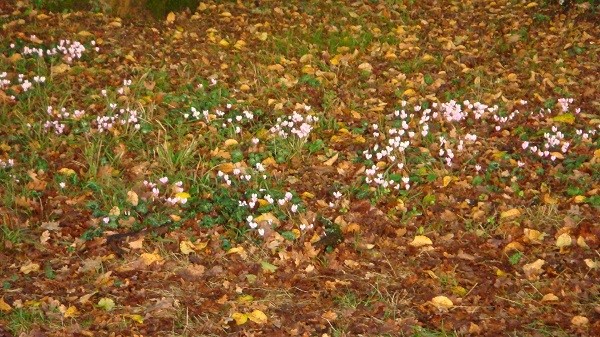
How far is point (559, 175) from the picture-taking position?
548 centimetres

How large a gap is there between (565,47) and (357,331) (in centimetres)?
502

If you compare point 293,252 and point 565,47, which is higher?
point 565,47

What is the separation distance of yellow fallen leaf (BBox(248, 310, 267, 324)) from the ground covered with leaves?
0.01m

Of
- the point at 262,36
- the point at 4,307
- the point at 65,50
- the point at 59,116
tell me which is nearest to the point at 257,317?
the point at 4,307

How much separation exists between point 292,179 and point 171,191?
894mm

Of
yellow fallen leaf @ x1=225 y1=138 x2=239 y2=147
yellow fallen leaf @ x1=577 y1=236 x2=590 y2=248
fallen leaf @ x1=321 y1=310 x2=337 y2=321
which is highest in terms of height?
yellow fallen leaf @ x1=225 y1=138 x2=239 y2=147

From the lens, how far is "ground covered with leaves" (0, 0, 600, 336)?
4215 millimetres

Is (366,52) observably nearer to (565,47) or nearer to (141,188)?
(565,47)

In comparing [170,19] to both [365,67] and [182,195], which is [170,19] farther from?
[182,195]

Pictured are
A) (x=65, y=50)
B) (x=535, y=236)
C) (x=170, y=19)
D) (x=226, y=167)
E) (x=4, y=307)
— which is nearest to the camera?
(x=4, y=307)

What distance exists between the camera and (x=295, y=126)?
6098 millimetres

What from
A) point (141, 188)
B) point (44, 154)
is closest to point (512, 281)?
point (141, 188)

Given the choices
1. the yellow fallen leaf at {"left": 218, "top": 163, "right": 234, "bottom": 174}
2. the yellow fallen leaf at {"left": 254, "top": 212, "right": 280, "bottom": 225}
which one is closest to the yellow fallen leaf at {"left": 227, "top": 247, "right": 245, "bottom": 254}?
the yellow fallen leaf at {"left": 254, "top": 212, "right": 280, "bottom": 225}

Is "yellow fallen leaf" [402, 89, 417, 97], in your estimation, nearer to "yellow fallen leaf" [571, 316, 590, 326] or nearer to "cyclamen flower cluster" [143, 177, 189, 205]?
"cyclamen flower cluster" [143, 177, 189, 205]
